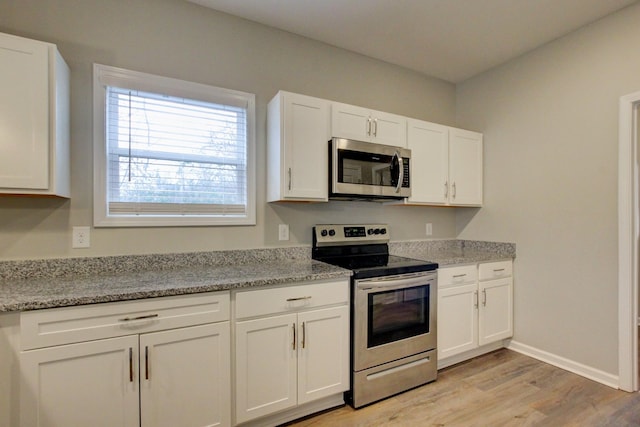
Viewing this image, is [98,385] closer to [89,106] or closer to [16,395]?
[16,395]

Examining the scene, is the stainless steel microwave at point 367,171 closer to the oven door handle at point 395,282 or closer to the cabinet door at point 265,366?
the oven door handle at point 395,282

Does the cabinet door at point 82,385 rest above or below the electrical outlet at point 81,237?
below

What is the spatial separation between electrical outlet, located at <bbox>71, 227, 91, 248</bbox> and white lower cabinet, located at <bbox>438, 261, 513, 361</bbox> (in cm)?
244

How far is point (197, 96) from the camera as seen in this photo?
2215 mm

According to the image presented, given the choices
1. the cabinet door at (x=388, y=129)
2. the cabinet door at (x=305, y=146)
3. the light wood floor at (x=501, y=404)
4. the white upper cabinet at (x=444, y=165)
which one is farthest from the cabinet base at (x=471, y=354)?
the cabinet door at (x=388, y=129)

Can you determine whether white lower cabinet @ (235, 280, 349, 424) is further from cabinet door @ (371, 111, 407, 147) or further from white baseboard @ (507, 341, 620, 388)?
white baseboard @ (507, 341, 620, 388)

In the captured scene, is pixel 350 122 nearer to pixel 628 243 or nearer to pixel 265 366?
pixel 265 366

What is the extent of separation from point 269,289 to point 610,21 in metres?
3.12

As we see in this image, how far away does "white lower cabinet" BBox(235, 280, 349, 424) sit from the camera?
174 centimetres

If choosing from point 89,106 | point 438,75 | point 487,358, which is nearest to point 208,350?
point 89,106

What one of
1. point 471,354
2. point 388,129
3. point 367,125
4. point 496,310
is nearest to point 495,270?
point 496,310

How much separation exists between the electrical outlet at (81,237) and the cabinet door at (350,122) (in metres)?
1.74

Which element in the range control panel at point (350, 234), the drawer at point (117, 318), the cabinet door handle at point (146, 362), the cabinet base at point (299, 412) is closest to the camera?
the drawer at point (117, 318)

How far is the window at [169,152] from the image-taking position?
1981mm
